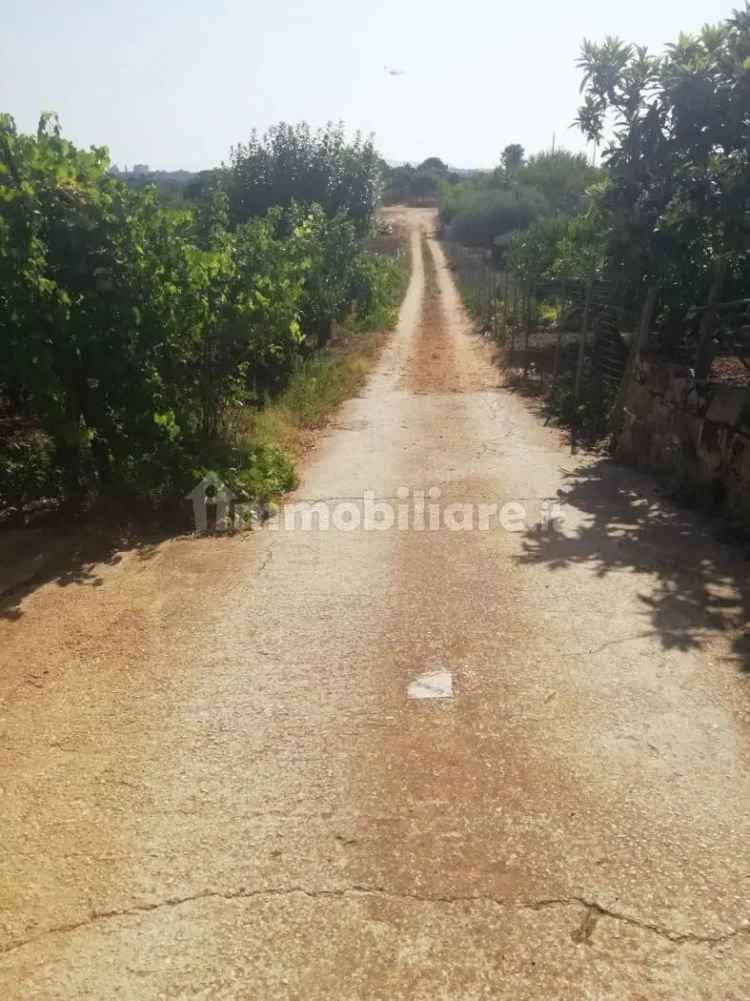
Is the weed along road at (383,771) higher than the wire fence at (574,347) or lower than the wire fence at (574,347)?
lower

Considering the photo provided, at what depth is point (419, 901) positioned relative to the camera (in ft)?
9.32

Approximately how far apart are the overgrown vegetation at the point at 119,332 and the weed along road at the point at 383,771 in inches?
49.2

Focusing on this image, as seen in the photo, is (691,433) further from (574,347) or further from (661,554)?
(574,347)

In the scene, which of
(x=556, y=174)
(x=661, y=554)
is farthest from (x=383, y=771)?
(x=556, y=174)

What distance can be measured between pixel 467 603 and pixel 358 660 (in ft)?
3.57

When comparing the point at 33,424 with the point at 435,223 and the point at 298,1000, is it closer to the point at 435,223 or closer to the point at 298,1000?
the point at 298,1000

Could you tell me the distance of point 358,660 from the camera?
459 cm

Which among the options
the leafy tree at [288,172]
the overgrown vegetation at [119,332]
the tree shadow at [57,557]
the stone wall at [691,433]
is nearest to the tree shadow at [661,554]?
the stone wall at [691,433]

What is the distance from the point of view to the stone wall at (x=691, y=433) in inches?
266

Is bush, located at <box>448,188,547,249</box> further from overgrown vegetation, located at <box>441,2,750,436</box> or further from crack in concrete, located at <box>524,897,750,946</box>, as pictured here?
crack in concrete, located at <box>524,897,750,946</box>

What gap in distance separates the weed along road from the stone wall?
2.14ft

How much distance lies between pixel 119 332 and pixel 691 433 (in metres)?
5.95

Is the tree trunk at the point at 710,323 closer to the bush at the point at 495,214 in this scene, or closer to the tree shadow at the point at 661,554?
the tree shadow at the point at 661,554

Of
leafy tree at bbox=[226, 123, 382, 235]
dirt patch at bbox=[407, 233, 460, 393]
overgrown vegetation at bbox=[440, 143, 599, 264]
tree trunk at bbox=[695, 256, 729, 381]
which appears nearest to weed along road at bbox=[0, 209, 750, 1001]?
tree trunk at bbox=[695, 256, 729, 381]
